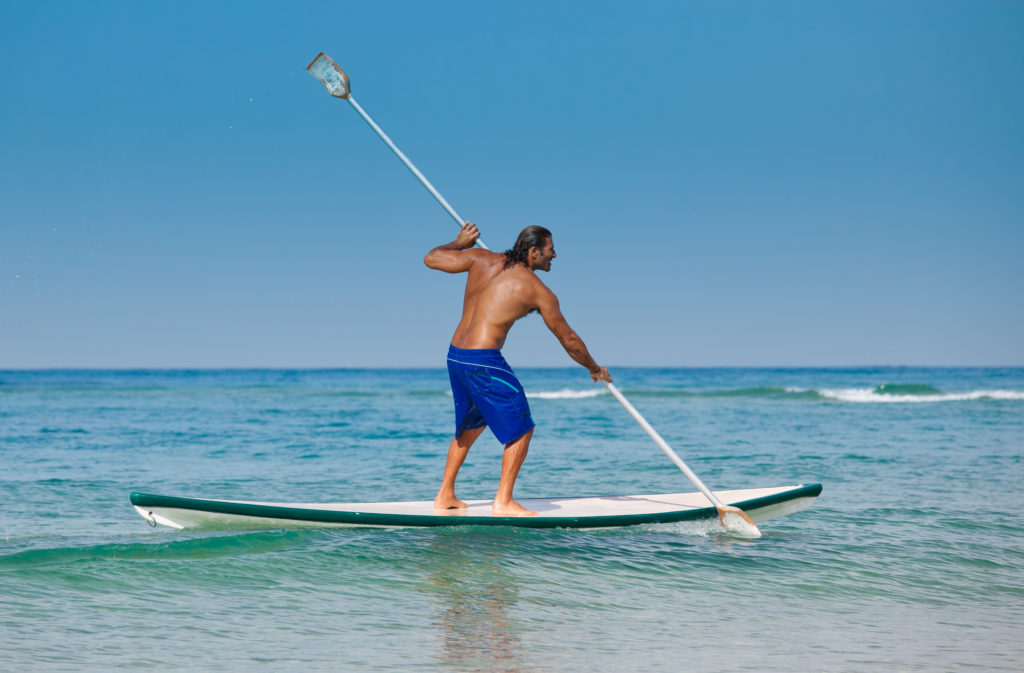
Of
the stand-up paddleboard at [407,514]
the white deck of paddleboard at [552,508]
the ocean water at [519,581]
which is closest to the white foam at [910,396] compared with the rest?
the ocean water at [519,581]

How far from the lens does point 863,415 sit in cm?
2134

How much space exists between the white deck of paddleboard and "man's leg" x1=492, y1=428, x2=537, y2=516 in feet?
0.34

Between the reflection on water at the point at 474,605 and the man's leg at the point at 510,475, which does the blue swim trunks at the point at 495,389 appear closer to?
the man's leg at the point at 510,475

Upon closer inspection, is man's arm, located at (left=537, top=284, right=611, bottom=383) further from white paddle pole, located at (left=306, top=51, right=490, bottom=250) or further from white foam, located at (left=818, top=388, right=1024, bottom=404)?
white foam, located at (left=818, top=388, right=1024, bottom=404)

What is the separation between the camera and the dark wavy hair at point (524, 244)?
5500mm

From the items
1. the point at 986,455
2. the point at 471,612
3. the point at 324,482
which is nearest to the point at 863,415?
the point at 986,455

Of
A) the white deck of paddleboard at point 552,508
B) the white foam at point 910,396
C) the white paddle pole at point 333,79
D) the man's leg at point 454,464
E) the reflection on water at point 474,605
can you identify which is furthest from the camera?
the white foam at point 910,396

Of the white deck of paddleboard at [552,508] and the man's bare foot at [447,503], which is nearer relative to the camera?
the white deck of paddleboard at [552,508]

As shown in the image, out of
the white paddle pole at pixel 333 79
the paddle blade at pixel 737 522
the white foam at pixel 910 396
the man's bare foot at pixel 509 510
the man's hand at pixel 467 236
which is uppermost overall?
the white paddle pole at pixel 333 79

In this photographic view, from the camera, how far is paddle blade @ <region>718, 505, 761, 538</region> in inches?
230

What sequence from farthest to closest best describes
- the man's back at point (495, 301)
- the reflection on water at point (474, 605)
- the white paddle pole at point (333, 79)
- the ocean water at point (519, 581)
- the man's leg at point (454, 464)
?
the white paddle pole at point (333, 79) → the man's leg at point (454, 464) → the man's back at point (495, 301) → the ocean water at point (519, 581) → the reflection on water at point (474, 605)

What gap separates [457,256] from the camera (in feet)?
18.5

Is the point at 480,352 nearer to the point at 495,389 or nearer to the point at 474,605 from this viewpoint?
the point at 495,389

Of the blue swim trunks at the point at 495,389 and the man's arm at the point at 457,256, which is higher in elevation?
the man's arm at the point at 457,256
